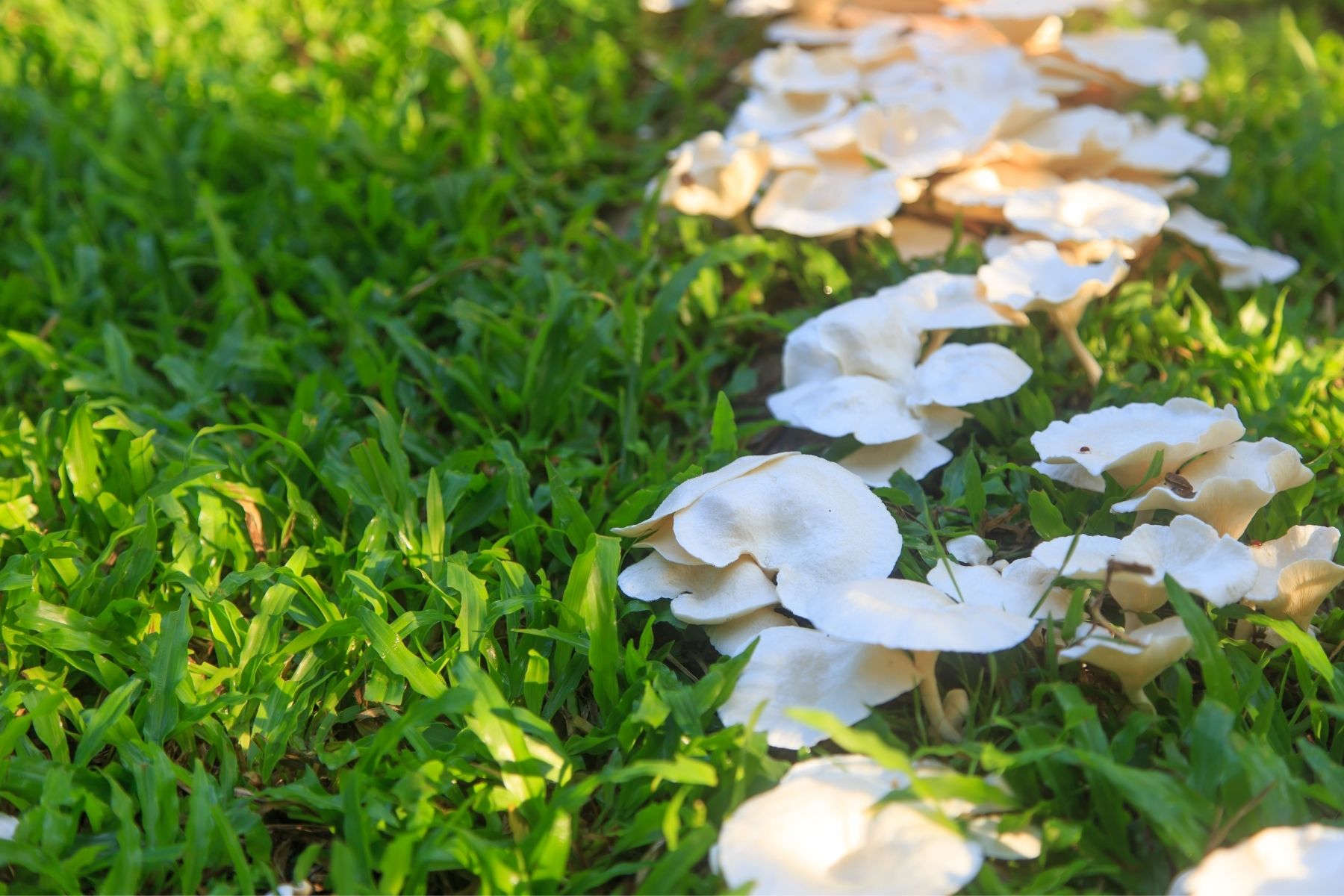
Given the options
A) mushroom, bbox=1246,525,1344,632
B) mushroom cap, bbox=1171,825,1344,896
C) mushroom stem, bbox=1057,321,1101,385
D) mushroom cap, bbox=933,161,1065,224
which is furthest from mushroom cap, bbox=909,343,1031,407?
mushroom cap, bbox=1171,825,1344,896

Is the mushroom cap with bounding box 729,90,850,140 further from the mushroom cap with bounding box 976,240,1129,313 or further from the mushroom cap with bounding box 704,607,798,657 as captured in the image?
the mushroom cap with bounding box 704,607,798,657

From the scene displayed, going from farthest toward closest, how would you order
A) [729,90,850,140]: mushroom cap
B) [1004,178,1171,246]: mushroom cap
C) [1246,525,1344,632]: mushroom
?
[729,90,850,140]: mushroom cap, [1004,178,1171,246]: mushroom cap, [1246,525,1344,632]: mushroom

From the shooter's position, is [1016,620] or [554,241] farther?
[554,241]

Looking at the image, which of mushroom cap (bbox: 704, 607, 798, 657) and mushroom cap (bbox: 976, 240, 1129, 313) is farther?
mushroom cap (bbox: 976, 240, 1129, 313)

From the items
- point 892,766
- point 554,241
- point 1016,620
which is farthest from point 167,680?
point 554,241

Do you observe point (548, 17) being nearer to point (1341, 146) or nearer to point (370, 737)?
point (1341, 146)

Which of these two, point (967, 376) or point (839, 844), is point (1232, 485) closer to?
point (967, 376)
